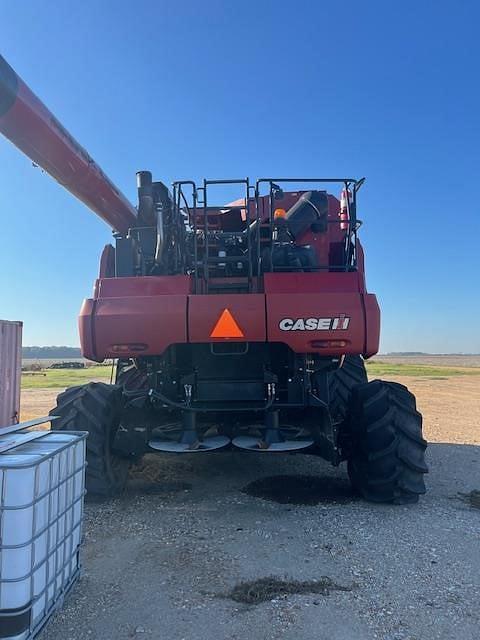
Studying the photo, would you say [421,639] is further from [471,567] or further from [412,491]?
[412,491]

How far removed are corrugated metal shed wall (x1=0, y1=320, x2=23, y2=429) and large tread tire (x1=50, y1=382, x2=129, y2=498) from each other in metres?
0.66

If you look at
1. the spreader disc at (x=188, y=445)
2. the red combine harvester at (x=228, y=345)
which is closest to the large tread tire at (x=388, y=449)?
Answer: the red combine harvester at (x=228, y=345)

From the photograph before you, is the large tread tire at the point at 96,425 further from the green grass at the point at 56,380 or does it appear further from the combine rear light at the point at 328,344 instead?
the green grass at the point at 56,380

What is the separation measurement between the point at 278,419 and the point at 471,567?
219 centimetres

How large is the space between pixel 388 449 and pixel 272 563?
5.85 feet

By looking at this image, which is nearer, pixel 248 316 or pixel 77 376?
pixel 248 316

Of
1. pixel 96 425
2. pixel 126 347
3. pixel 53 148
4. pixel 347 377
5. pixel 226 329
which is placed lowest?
pixel 96 425

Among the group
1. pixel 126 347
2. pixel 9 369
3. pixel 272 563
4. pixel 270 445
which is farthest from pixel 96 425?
pixel 272 563

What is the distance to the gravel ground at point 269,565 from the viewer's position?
9.91ft

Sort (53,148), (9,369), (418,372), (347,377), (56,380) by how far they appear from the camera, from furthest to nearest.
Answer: (418,372), (56,380), (347,377), (9,369), (53,148)

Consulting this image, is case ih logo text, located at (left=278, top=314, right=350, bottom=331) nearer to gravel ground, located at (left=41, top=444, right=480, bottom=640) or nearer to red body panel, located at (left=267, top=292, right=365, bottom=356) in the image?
red body panel, located at (left=267, top=292, right=365, bottom=356)

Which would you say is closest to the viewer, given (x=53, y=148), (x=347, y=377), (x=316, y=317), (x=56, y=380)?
(x=53, y=148)

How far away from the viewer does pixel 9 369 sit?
18.9 ft

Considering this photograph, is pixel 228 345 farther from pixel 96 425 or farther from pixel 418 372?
pixel 418 372
